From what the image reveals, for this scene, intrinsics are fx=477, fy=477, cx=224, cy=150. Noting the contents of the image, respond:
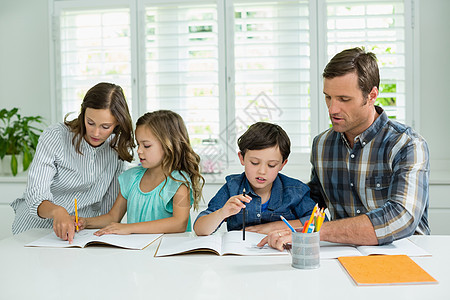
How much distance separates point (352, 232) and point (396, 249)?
0.41 feet

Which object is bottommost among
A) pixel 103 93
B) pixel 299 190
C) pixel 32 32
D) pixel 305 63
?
pixel 299 190

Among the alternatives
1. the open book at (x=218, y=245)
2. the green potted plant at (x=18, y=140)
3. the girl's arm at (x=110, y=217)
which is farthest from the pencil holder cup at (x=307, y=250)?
the green potted plant at (x=18, y=140)

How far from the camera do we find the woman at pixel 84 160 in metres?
1.76

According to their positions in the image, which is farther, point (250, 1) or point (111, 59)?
point (111, 59)

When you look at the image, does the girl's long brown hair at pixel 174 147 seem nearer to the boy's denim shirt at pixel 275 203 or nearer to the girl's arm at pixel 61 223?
the boy's denim shirt at pixel 275 203

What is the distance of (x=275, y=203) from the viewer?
5.39ft

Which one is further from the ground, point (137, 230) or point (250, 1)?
point (250, 1)

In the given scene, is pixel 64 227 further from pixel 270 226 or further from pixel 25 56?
pixel 25 56

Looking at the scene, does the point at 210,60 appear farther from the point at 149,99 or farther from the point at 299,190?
the point at 299,190

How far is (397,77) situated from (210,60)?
3.83ft

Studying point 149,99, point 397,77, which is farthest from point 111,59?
point 397,77

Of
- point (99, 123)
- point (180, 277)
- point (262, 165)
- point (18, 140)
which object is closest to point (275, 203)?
point (262, 165)

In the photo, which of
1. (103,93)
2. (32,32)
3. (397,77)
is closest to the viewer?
(103,93)

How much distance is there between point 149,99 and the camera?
10.3 ft
